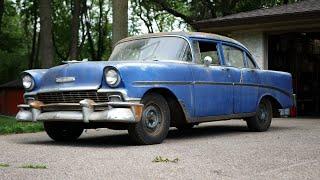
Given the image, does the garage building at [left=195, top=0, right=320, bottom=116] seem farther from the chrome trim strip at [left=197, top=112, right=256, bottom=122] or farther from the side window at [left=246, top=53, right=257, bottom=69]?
the chrome trim strip at [left=197, top=112, right=256, bottom=122]

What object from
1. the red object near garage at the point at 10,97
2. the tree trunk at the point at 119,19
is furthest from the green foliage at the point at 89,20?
the tree trunk at the point at 119,19

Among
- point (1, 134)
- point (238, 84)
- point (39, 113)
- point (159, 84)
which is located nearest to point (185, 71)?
point (159, 84)

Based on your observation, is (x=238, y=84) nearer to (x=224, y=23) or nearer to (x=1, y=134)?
(x=1, y=134)

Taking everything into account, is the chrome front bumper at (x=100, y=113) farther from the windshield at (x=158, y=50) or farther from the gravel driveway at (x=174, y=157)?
the windshield at (x=158, y=50)

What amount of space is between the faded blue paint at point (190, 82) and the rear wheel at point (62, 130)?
2.40 feet

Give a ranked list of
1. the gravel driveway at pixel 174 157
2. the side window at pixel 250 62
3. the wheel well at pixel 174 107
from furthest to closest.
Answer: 1. the side window at pixel 250 62
2. the wheel well at pixel 174 107
3. the gravel driveway at pixel 174 157

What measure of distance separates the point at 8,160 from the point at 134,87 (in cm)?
213

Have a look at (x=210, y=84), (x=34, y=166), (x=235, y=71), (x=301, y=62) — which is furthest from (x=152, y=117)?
(x=301, y=62)

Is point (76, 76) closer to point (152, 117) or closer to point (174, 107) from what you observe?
point (152, 117)

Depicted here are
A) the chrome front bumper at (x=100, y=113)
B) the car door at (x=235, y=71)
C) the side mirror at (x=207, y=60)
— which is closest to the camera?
the chrome front bumper at (x=100, y=113)

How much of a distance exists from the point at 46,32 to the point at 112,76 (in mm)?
12001

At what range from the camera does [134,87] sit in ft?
27.0

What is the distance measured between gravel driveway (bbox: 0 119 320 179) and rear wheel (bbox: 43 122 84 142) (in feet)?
0.64

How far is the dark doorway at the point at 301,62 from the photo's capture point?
768 inches
